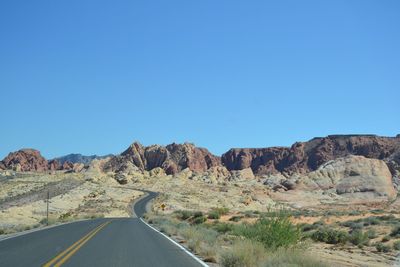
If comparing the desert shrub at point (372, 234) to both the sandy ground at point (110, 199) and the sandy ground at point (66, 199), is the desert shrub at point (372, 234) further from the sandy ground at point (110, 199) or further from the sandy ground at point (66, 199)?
the sandy ground at point (66, 199)

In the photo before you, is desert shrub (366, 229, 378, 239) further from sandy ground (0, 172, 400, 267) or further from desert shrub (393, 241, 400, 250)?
sandy ground (0, 172, 400, 267)

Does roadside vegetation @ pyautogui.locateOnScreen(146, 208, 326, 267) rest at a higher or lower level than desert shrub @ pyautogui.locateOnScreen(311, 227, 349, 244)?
higher

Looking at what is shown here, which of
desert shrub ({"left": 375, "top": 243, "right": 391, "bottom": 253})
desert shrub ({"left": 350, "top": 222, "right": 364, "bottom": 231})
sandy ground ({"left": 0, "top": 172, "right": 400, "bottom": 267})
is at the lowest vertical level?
desert shrub ({"left": 375, "top": 243, "right": 391, "bottom": 253})

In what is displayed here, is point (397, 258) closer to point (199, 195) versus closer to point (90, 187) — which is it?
point (199, 195)

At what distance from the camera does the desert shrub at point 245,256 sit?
1408 centimetres

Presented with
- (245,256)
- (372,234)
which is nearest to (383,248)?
(372,234)

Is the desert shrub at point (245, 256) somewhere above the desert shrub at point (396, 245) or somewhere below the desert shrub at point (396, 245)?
above

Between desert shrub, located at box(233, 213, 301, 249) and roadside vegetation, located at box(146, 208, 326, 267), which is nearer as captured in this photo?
roadside vegetation, located at box(146, 208, 326, 267)

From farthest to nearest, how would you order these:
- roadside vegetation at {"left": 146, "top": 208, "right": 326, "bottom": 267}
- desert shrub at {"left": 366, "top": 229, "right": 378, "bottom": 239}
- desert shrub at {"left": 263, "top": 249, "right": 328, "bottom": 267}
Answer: desert shrub at {"left": 366, "top": 229, "right": 378, "bottom": 239} < roadside vegetation at {"left": 146, "top": 208, "right": 326, "bottom": 267} < desert shrub at {"left": 263, "top": 249, "right": 328, "bottom": 267}

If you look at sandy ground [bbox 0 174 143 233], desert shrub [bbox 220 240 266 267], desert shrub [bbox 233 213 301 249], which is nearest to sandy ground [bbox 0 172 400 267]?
sandy ground [bbox 0 174 143 233]

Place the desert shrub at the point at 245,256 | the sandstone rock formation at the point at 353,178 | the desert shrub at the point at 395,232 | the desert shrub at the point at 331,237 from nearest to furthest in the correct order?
1. the desert shrub at the point at 245,256
2. the desert shrub at the point at 331,237
3. the desert shrub at the point at 395,232
4. the sandstone rock formation at the point at 353,178

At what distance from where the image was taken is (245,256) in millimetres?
14172

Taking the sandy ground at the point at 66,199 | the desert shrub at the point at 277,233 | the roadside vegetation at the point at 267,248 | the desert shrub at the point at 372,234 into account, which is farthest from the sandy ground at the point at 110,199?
the desert shrub at the point at 277,233

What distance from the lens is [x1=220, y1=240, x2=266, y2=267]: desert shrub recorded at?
46.2 feet
